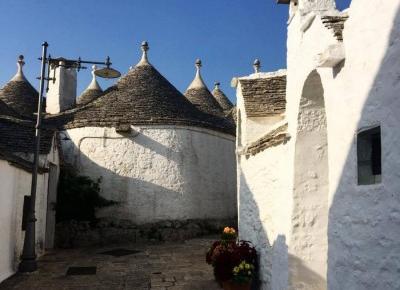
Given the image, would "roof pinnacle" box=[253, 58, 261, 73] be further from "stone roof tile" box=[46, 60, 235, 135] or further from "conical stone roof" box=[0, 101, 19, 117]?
"conical stone roof" box=[0, 101, 19, 117]

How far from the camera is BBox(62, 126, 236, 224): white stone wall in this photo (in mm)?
15016

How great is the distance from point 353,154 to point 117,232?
11732mm

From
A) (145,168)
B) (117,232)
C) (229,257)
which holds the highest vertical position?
(145,168)

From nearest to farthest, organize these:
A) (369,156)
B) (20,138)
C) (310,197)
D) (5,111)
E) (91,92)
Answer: (369,156) → (310,197) → (20,138) → (5,111) → (91,92)

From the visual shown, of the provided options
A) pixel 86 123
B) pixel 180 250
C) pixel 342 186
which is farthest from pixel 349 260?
pixel 86 123

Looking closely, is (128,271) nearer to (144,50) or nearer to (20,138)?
(20,138)

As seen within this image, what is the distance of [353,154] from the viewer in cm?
423

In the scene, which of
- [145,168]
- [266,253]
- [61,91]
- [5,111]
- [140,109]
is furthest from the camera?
[61,91]

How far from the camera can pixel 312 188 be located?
5930mm

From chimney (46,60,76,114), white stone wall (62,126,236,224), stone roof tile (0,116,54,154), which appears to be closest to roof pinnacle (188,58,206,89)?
chimney (46,60,76,114)

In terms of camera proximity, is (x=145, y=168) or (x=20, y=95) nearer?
(x=145, y=168)

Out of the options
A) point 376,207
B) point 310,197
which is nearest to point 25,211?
point 310,197

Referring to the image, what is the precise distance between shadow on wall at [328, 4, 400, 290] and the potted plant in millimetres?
2925

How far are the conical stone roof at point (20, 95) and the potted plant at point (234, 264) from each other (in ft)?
47.2
